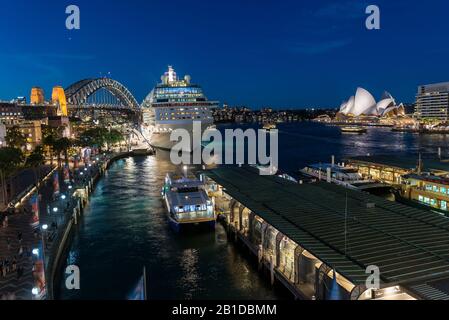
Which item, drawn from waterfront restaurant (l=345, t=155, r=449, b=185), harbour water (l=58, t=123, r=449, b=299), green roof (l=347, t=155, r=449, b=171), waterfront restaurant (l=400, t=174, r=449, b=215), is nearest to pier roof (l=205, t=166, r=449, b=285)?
harbour water (l=58, t=123, r=449, b=299)

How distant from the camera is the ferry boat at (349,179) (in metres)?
26.0

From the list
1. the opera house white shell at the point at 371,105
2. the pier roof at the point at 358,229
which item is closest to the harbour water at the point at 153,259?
the pier roof at the point at 358,229

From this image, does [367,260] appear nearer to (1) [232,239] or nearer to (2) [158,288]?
(2) [158,288]

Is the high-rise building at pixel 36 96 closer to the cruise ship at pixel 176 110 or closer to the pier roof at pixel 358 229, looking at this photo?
the cruise ship at pixel 176 110

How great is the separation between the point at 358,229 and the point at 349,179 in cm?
1549

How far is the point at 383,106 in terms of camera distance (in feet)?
391

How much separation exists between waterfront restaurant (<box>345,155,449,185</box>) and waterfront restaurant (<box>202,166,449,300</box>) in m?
10.2

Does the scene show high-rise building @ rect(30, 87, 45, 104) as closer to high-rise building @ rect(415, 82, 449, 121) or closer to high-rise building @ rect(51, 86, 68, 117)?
high-rise building @ rect(51, 86, 68, 117)

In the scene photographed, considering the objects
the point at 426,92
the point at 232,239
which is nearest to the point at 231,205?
the point at 232,239

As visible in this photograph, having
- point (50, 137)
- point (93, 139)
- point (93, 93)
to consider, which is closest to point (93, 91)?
point (93, 93)

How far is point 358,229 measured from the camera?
12.4 meters

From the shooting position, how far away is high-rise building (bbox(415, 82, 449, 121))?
11344cm

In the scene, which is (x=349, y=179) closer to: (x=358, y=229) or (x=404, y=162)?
(x=404, y=162)
